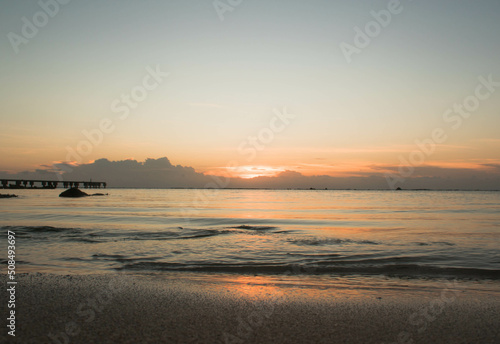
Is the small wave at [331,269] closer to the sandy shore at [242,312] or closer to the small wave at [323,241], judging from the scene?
the sandy shore at [242,312]

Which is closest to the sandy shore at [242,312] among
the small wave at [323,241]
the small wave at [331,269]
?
the small wave at [331,269]

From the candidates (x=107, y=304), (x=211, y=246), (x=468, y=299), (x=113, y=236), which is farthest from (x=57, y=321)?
(x=113, y=236)

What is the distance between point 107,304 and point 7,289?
280 centimetres

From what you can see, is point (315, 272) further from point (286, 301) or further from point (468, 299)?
point (468, 299)

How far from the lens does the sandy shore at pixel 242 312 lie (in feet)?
16.8

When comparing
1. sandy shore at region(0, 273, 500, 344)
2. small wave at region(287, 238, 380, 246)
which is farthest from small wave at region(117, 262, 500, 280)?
small wave at region(287, 238, 380, 246)

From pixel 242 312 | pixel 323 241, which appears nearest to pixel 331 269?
pixel 242 312

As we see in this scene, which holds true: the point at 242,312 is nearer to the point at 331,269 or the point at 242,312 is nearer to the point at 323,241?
the point at 331,269

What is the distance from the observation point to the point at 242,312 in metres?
6.22

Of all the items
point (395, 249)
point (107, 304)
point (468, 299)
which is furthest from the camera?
point (395, 249)

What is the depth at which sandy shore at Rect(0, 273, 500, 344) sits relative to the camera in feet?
16.8

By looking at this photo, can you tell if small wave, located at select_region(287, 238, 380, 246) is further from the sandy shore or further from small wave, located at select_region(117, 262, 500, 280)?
the sandy shore

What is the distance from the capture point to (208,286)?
8164 millimetres

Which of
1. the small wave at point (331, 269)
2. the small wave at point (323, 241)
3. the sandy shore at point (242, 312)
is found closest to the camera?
the sandy shore at point (242, 312)
